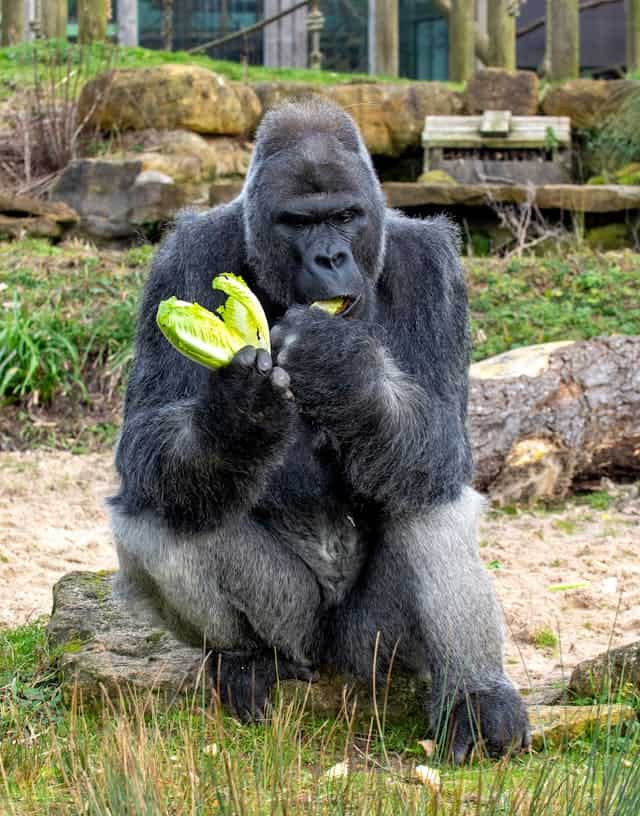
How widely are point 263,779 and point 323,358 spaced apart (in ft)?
3.53

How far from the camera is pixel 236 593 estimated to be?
12.4 feet

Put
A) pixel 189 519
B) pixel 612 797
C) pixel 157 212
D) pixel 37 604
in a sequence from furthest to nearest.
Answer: pixel 157 212, pixel 37 604, pixel 189 519, pixel 612 797

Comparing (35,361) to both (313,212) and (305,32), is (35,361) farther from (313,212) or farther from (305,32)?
(305,32)

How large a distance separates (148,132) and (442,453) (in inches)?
327

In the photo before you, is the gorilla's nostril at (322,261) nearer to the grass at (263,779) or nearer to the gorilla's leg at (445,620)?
the gorilla's leg at (445,620)

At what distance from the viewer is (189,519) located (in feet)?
12.0

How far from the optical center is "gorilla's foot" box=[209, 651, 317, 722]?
387 cm

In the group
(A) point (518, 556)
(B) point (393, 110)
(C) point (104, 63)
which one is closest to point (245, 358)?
(A) point (518, 556)

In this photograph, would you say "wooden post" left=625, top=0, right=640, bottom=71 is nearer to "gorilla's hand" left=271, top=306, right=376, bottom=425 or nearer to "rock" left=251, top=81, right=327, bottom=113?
"rock" left=251, top=81, right=327, bottom=113

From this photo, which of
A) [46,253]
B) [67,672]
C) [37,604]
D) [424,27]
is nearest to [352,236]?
[67,672]

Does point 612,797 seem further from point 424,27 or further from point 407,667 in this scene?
point 424,27

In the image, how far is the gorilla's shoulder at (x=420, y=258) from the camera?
12.9 ft

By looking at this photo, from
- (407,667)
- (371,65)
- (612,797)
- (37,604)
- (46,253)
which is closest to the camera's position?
(612,797)

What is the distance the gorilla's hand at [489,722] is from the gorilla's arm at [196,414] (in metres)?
0.85
